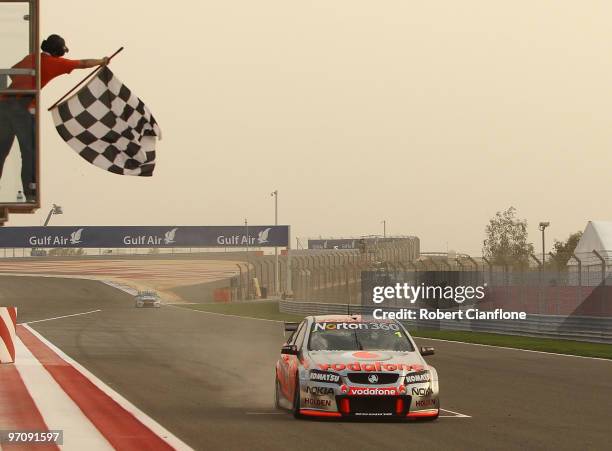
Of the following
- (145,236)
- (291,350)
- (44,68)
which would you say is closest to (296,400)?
(291,350)

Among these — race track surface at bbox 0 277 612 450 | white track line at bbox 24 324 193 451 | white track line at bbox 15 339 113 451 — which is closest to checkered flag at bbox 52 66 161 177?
white track line at bbox 24 324 193 451

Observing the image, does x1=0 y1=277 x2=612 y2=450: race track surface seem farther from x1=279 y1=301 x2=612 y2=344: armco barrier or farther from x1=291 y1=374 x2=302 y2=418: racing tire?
x1=279 y1=301 x2=612 y2=344: armco barrier

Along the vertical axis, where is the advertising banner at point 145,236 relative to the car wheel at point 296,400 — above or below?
above

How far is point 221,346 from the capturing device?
29.2 metres

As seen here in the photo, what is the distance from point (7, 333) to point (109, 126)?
17478 millimetres

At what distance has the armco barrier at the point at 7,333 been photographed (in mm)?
21953

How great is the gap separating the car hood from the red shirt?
7.63 meters

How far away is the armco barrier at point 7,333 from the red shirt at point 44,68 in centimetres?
1704

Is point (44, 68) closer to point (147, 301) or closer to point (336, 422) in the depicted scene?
point (336, 422)

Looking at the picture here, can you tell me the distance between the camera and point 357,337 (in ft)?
45.9

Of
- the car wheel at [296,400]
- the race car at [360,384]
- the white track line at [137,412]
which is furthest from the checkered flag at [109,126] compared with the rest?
the car wheel at [296,400]

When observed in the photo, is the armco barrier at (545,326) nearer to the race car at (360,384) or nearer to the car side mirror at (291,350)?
the car side mirror at (291,350)

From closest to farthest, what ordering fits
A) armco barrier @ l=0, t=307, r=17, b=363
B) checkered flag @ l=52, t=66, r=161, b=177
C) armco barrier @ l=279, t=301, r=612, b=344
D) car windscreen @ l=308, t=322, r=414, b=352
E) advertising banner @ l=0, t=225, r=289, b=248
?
1. checkered flag @ l=52, t=66, r=161, b=177
2. car windscreen @ l=308, t=322, r=414, b=352
3. armco barrier @ l=0, t=307, r=17, b=363
4. armco barrier @ l=279, t=301, r=612, b=344
5. advertising banner @ l=0, t=225, r=289, b=248

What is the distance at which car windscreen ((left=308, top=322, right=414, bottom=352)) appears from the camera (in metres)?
13.7
